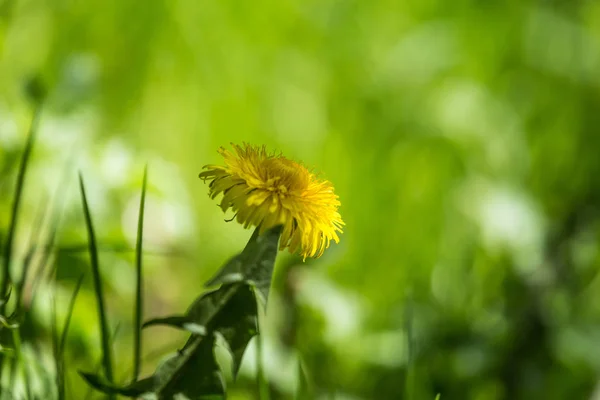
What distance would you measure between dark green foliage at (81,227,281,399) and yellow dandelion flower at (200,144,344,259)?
20mm

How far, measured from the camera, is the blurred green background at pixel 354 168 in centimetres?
114

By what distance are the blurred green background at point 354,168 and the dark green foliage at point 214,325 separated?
24 centimetres

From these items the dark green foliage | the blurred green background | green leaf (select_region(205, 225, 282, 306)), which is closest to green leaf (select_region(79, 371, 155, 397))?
the dark green foliage

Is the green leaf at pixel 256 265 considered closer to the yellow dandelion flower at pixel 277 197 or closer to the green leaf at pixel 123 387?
the yellow dandelion flower at pixel 277 197

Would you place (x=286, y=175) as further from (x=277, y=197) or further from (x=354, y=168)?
(x=354, y=168)

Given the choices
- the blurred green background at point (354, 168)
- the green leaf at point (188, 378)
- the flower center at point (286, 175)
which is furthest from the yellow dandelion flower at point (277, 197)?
the blurred green background at point (354, 168)

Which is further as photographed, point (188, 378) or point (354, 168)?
point (354, 168)

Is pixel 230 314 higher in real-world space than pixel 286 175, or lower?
lower

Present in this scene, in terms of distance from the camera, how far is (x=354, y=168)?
160 cm

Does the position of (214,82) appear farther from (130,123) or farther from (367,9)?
(367,9)

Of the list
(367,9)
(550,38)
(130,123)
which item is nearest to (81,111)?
(130,123)

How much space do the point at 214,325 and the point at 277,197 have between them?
0.13m

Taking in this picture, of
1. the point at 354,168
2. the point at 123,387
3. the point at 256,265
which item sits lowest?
the point at 123,387

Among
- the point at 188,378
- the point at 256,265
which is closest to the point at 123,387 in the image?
the point at 188,378
